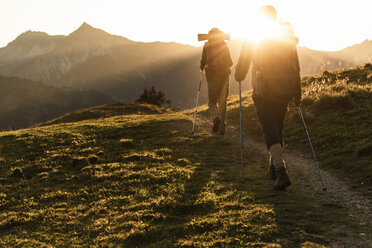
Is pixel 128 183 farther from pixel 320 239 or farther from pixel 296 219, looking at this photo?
pixel 320 239

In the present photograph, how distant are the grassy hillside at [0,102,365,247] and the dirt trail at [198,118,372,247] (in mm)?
213

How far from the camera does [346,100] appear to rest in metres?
13.3

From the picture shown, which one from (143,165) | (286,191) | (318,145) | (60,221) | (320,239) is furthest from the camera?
(318,145)

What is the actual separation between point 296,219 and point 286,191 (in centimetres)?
158

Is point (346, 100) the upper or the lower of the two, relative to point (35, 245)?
upper

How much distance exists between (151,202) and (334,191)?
421 cm

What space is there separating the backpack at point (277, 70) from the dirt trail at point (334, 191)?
228cm

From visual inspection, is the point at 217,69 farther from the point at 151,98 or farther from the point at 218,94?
the point at 151,98

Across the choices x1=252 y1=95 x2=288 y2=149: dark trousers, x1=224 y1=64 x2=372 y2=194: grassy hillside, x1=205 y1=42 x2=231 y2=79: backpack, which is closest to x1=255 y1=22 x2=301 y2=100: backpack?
x1=252 y1=95 x2=288 y2=149: dark trousers

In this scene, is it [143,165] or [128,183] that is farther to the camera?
[143,165]

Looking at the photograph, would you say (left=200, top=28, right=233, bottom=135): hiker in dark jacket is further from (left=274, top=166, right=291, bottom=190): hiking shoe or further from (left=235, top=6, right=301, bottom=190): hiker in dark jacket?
(left=274, top=166, right=291, bottom=190): hiking shoe

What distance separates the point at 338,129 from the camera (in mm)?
11062

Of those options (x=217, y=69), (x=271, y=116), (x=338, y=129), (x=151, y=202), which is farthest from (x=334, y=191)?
(x=217, y=69)

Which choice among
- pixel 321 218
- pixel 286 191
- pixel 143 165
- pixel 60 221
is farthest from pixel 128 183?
pixel 321 218
